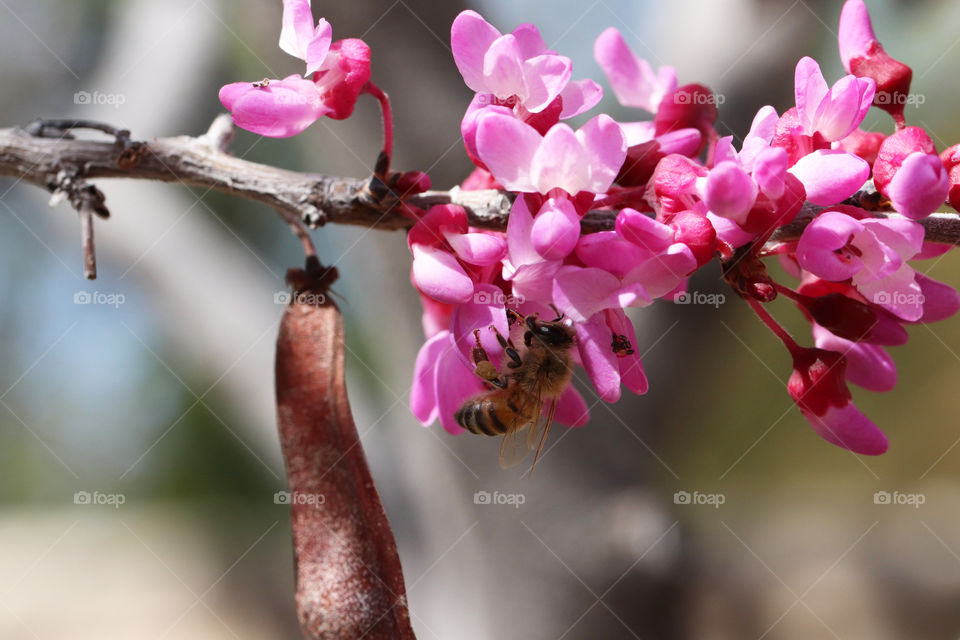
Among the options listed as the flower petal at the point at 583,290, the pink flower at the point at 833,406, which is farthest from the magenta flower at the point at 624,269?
the pink flower at the point at 833,406

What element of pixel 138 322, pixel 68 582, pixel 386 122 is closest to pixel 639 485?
pixel 386 122
